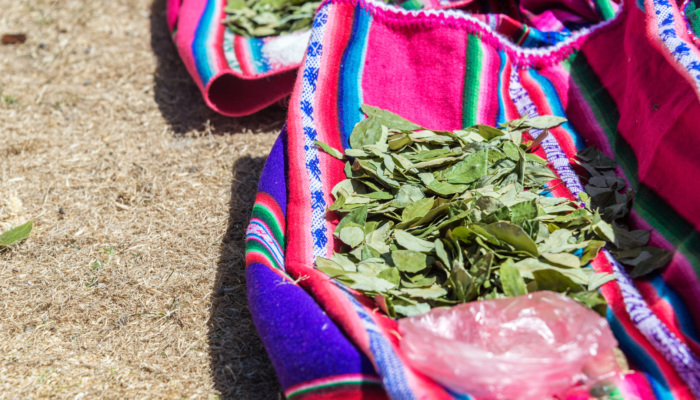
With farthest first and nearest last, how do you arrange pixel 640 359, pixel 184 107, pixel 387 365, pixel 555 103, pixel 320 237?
1. pixel 184 107
2. pixel 555 103
3. pixel 320 237
4. pixel 640 359
5. pixel 387 365

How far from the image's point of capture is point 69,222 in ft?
5.91

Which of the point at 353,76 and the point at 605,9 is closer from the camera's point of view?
the point at 353,76

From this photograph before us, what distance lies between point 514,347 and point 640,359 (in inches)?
12.6

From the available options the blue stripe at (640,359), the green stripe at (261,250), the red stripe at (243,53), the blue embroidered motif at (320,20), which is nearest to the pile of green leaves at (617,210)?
the blue stripe at (640,359)

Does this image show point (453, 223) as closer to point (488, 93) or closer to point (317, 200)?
point (317, 200)

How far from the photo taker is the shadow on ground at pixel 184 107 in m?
2.26

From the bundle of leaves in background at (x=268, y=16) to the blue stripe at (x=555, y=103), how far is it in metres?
1.01

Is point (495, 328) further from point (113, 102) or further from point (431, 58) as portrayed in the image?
point (113, 102)

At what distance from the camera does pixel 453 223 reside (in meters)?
1.36

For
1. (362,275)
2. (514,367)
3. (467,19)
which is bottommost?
(362,275)

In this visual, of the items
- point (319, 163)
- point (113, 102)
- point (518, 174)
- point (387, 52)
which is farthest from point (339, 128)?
point (113, 102)

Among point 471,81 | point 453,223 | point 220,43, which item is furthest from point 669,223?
point 220,43

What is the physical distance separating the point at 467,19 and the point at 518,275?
1.09 meters

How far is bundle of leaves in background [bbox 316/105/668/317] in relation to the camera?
4.03 ft
